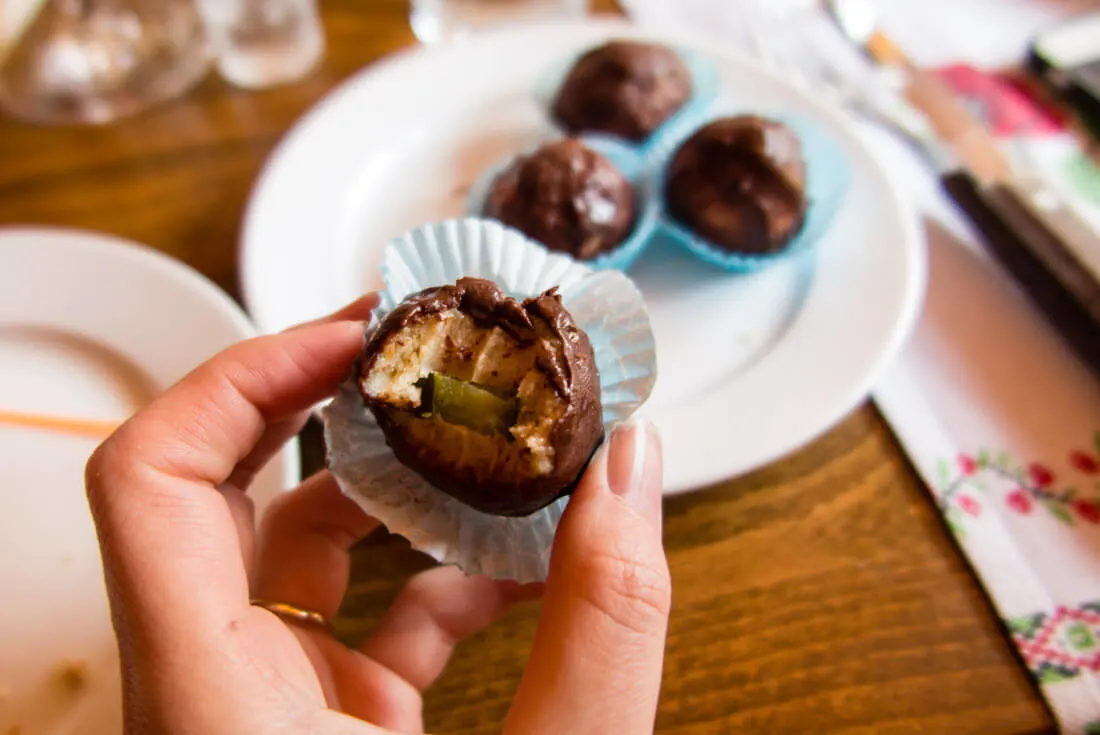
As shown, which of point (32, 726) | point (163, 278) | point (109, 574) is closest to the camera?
point (109, 574)

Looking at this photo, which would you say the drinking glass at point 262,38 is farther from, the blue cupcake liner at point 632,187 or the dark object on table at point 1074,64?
the dark object on table at point 1074,64

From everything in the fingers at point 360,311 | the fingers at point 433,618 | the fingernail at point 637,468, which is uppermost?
the fingernail at point 637,468

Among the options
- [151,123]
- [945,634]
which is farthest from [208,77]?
[945,634]

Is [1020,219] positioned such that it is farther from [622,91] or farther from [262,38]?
[262,38]

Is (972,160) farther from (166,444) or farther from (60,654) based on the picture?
(60,654)

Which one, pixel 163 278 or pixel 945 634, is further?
pixel 163 278

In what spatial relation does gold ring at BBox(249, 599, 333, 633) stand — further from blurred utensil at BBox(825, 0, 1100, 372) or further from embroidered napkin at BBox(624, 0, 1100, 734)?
blurred utensil at BBox(825, 0, 1100, 372)

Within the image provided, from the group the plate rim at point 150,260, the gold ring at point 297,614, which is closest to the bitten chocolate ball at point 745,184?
the plate rim at point 150,260
